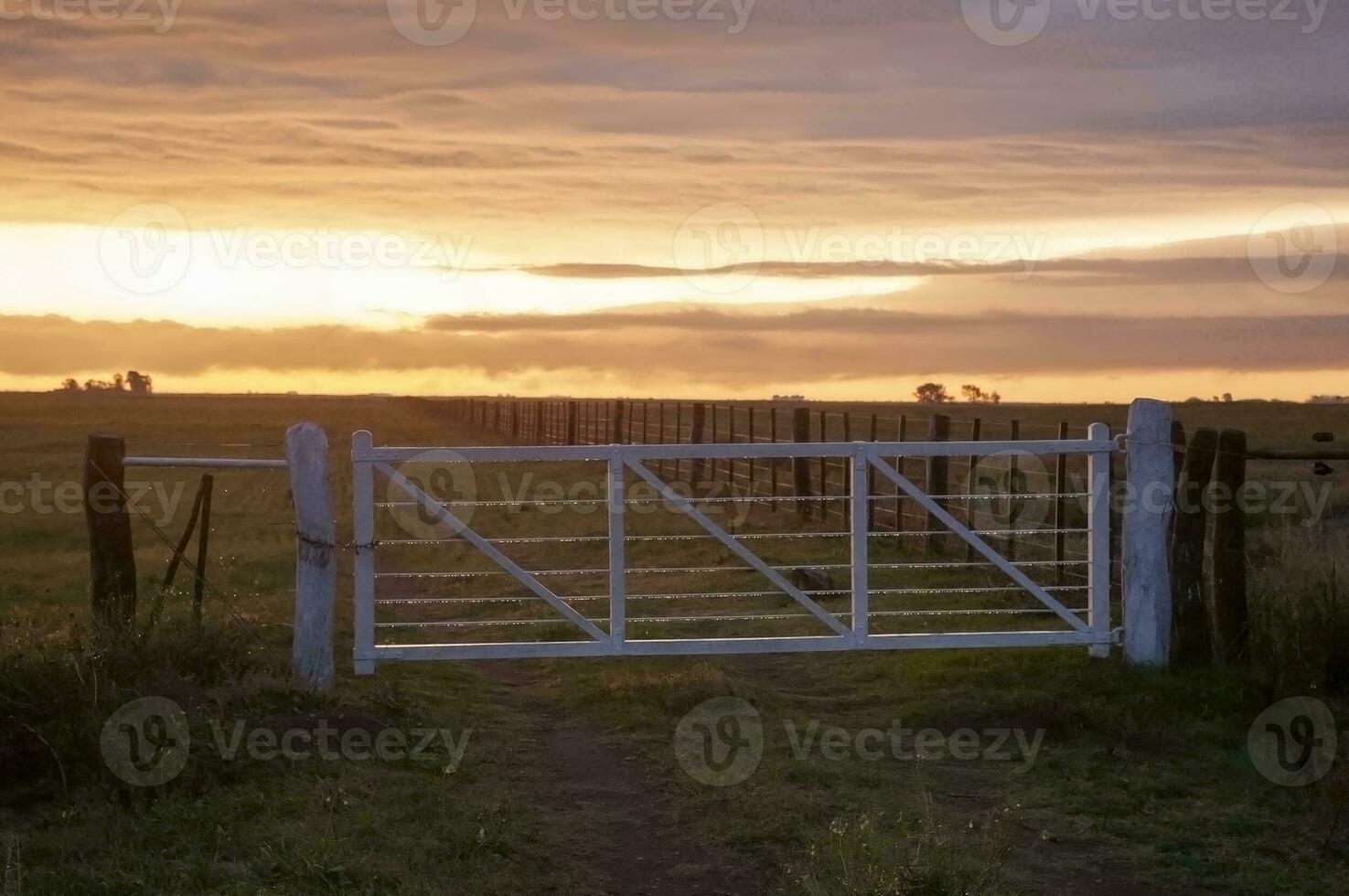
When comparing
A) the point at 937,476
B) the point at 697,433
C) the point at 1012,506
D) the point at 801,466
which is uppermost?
the point at 697,433

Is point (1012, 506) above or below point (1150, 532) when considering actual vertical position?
above

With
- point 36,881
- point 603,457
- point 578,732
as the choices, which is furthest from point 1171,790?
point 36,881

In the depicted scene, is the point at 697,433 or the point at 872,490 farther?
the point at 697,433

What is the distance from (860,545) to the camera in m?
9.36

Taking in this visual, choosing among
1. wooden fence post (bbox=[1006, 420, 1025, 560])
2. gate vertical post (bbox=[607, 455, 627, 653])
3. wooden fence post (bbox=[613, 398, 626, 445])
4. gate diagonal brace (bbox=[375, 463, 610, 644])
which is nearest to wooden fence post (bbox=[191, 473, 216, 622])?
gate diagonal brace (bbox=[375, 463, 610, 644])

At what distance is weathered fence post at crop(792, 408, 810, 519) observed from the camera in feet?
66.7

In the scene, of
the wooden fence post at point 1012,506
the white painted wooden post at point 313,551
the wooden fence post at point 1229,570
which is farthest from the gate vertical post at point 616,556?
the wooden fence post at point 1012,506

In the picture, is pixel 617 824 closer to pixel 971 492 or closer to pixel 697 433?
pixel 971 492

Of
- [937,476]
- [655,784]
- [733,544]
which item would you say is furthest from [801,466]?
[655,784]

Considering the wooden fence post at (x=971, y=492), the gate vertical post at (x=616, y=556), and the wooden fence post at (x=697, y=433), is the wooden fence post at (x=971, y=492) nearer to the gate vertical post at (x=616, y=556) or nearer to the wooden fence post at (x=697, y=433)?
the gate vertical post at (x=616, y=556)

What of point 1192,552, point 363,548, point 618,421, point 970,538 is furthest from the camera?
point 618,421

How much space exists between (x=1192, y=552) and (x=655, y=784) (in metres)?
4.56

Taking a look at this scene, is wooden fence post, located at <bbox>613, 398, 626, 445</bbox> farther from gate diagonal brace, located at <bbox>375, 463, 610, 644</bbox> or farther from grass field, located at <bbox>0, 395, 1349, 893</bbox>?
gate diagonal brace, located at <bbox>375, 463, 610, 644</bbox>

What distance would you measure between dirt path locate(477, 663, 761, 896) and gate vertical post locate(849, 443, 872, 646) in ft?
6.83
